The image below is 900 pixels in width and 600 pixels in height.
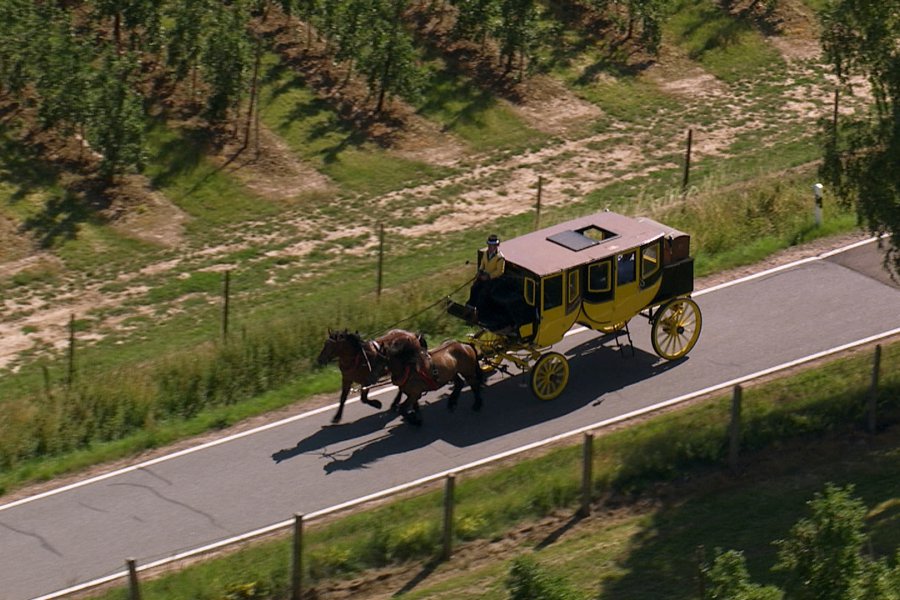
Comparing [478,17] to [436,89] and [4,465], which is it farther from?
[4,465]

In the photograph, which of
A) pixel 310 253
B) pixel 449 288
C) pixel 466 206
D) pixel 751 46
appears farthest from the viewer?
pixel 751 46

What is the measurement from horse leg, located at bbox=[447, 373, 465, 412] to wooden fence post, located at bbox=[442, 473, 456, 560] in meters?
3.77

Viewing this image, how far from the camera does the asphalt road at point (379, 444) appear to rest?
2103 centimetres

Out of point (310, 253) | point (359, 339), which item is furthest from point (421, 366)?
Answer: point (310, 253)

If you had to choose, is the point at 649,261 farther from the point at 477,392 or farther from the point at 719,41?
the point at 719,41

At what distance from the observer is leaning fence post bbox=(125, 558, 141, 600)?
692 inches

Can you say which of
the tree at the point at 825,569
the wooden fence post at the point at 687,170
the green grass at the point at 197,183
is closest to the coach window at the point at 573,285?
the wooden fence post at the point at 687,170

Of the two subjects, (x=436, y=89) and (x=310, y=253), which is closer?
(x=310, y=253)

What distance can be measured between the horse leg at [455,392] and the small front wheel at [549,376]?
115 centimetres

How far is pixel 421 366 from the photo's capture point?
22969 millimetres

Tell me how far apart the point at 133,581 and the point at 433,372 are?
6577 millimetres

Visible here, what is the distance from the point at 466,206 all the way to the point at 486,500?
13939mm

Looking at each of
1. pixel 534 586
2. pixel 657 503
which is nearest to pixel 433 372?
pixel 657 503

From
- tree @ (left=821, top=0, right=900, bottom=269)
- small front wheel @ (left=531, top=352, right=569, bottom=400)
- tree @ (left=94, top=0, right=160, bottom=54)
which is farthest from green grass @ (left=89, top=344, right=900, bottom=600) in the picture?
tree @ (left=94, top=0, right=160, bottom=54)
